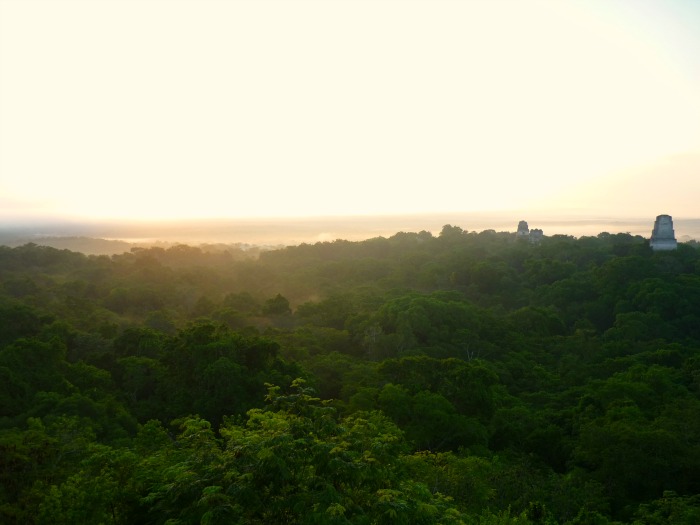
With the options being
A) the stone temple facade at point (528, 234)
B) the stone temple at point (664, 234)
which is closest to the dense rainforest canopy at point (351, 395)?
the stone temple at point (664, 234)

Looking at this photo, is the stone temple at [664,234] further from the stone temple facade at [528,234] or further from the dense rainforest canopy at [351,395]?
the stone temple facade at [528,234]

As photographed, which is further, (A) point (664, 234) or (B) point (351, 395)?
(A) point (664, 234)

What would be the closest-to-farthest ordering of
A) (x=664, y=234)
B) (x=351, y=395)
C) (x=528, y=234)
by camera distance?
(x=351, y=395), (x=664, y=234), (x=528, y=234)

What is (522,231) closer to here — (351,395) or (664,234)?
(664,234)

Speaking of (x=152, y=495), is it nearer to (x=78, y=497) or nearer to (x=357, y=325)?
(x=78, y=497)

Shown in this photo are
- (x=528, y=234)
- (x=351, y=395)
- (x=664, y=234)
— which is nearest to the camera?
(x=351, y=395)

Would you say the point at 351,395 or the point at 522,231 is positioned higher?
the point at 522,231

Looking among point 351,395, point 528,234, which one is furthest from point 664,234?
point 351,395
